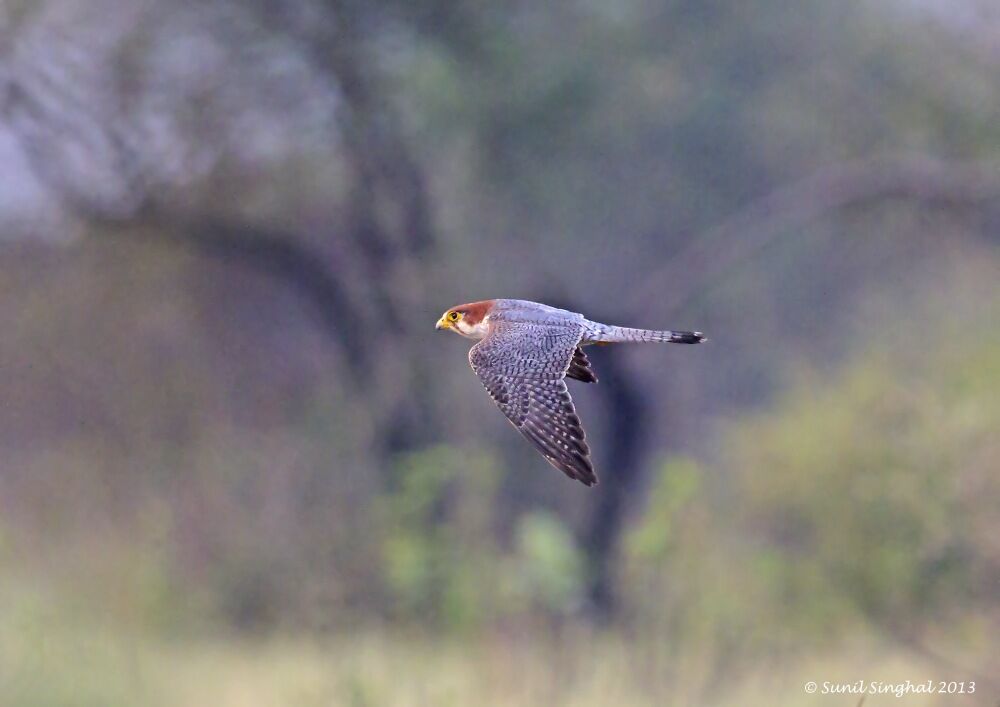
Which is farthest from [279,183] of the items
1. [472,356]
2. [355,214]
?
[472,356]

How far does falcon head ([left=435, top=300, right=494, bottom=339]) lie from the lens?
709cm

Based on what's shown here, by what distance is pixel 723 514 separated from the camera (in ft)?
43.7

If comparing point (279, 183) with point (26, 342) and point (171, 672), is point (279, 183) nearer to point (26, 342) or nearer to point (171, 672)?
point (26, 342)

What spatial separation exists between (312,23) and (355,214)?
2153 mm

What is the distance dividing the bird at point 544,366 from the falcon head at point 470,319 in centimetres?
3

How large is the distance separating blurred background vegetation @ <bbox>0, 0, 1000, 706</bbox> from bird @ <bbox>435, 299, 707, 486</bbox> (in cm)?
257

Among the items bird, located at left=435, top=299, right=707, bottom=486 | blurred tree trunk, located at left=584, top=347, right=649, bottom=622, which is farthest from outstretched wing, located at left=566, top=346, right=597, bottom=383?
blurred tree trunk, located at left=584, top=347, right=649, bottom=622

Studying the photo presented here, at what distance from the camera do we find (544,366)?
6254mm

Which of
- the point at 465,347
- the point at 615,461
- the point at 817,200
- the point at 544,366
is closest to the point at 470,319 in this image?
the point at 544,366

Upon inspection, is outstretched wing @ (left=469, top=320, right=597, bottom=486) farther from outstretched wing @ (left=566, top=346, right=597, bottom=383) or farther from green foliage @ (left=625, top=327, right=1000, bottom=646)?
green foliage @ (left=625, top=327, right=1000, bottom=646)

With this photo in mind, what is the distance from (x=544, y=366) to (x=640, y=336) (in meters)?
0.40

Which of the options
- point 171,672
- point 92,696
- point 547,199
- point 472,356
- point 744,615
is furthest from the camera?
point 547,199

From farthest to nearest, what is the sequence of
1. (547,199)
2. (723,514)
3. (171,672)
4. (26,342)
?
(547,199), (26,342), (723,514), (171,672)

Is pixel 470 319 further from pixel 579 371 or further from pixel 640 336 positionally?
pixel 640 336
